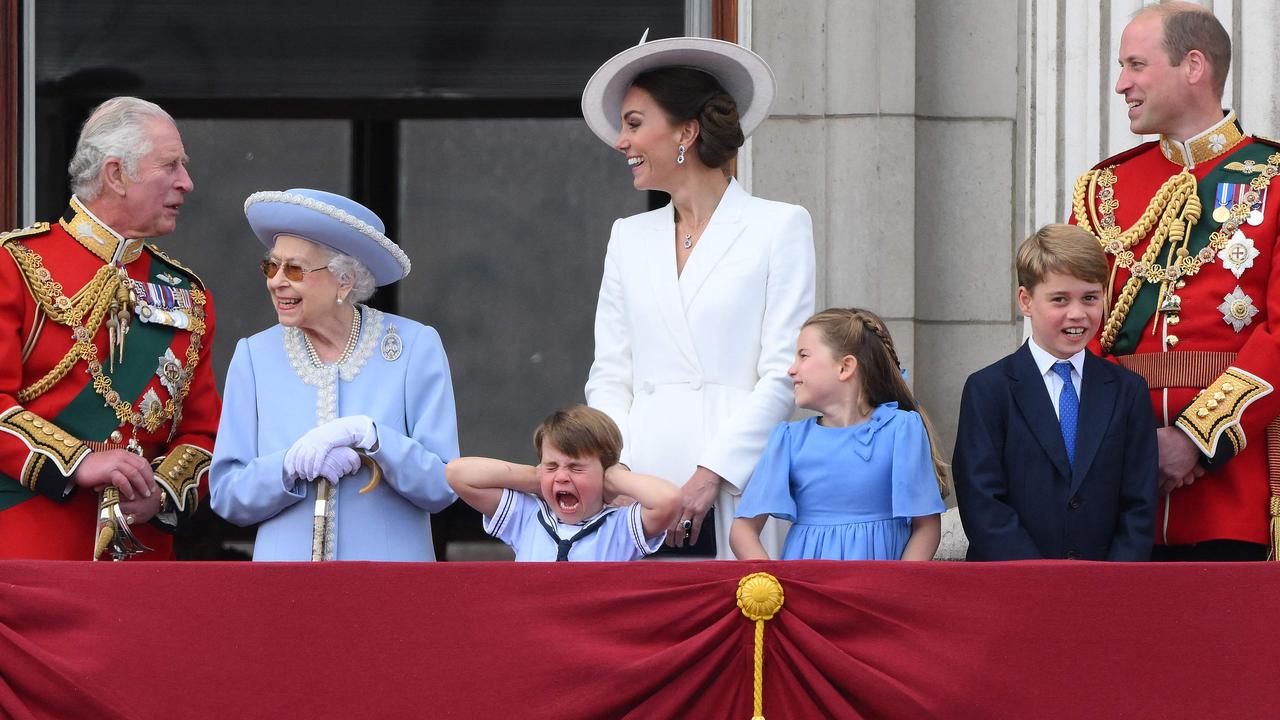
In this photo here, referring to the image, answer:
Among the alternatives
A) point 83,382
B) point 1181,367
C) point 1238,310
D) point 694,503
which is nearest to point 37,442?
point 83,382

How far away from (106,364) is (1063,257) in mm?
2210

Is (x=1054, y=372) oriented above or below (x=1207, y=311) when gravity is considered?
below

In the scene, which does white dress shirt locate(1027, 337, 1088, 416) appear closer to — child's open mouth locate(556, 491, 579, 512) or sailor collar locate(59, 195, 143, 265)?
child's open mouth locate(556, 491, 579, 512)

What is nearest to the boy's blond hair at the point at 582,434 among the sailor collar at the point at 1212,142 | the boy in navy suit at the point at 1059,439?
the boy in navy suit at the point at 1059,439

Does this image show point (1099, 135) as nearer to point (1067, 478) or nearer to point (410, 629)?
point (1067, 478)

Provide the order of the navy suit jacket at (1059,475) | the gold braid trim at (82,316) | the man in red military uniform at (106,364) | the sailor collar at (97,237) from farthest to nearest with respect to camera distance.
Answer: the sailor collar at (97,237) < the gold braid trim at (82,316) < the man in red military uniform at (106,364) < the navy suit jacket at (1059,475)

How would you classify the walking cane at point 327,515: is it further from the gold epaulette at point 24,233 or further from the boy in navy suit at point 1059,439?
the boy in navy suit at point 1059,439

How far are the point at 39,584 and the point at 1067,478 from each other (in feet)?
6.66

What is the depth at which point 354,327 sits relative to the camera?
3.92m

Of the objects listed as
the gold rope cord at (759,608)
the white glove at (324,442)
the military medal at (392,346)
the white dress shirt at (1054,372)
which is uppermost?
the military medal at (392,346)

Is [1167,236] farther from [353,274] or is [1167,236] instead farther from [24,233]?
[24,233]

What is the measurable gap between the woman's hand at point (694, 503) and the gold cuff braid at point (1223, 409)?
1021 millimetres

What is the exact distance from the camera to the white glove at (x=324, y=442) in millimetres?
3590

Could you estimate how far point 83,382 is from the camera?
4.02 m
